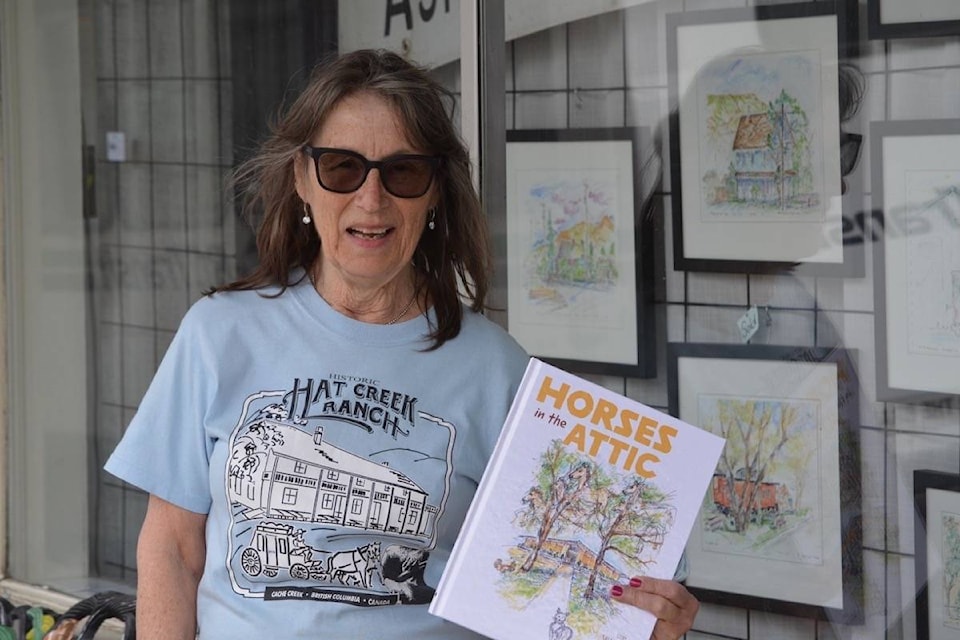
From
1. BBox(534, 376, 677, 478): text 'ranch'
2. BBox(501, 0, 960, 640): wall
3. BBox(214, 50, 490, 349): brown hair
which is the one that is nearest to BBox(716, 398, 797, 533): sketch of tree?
BBox(501, 0, 960, 640): wall

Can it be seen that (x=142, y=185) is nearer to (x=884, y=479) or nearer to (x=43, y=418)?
(x=43, y=418)

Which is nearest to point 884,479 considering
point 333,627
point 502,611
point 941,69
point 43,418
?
point 941,69

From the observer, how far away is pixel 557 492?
5.99 ft

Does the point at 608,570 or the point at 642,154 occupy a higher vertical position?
the point at 642,154

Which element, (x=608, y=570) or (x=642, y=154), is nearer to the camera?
(x=608, y=570)

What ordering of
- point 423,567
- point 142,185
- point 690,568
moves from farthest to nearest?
point 142,185 → point 690,568 → point 423,567

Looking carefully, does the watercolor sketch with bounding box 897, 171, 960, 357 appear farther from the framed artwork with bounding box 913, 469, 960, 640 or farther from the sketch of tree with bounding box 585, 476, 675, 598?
the sketch of tree with bounding box 585, 476, 675, 598

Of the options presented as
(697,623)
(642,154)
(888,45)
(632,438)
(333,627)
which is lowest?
(697,623)

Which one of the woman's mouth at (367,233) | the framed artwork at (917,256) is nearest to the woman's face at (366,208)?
the woman's mouth at (367,233)

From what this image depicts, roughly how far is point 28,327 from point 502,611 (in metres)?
2.72

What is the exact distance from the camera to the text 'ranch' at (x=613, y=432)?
183 cm

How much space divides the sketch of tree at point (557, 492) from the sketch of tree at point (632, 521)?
3cm

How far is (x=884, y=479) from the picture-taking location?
2525 mm

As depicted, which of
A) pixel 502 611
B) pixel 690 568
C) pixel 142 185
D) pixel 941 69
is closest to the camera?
pixel 502 611
